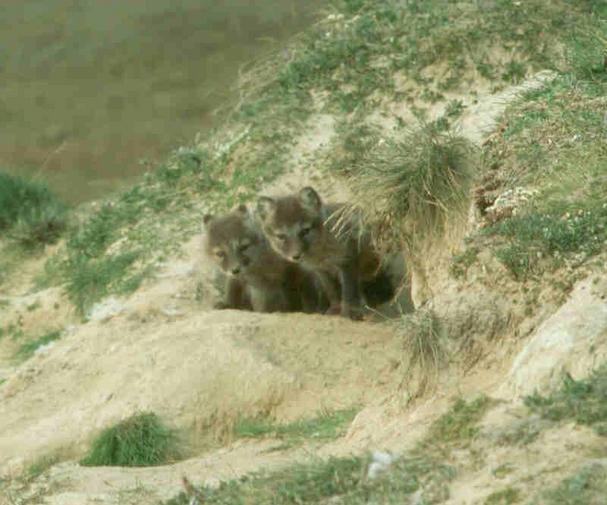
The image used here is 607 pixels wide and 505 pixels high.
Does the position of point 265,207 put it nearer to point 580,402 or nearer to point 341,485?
point 341,485

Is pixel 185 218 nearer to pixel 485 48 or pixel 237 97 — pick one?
pixel 237 97

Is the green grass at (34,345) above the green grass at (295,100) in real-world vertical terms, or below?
below

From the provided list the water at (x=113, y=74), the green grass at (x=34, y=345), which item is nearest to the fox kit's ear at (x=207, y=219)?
the green grass at (x=34, y=345)

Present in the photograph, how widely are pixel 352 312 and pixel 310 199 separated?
0.85m

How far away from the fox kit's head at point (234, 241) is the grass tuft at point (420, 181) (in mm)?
2298

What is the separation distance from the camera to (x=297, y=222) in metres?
10.2

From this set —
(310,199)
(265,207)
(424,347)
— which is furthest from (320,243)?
(424,347)

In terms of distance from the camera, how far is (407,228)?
8523 mm

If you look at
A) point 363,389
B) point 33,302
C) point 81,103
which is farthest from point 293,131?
point 81,103

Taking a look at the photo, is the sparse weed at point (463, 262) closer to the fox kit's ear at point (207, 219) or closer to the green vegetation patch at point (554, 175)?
the green vegetation patch at point (554, 175)

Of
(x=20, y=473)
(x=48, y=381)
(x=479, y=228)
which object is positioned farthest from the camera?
(x=48, y=381)

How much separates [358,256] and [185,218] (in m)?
2.22

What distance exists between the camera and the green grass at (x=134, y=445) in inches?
324

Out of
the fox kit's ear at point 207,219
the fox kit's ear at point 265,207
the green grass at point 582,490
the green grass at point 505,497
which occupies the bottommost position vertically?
the green grass at point 505,497
